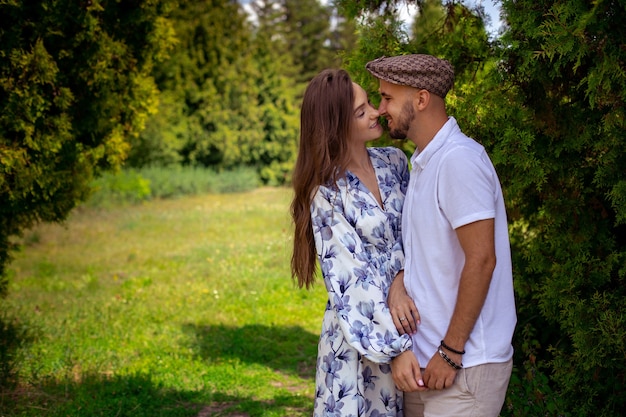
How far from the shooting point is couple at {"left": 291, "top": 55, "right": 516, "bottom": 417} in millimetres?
2436

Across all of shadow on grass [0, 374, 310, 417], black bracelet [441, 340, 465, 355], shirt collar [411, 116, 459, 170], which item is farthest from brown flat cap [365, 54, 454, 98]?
shadow on grass [0, 374, 310, 417]

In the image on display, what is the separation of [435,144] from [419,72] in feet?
0.88

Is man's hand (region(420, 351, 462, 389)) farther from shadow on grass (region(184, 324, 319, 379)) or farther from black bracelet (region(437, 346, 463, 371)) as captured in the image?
shadow on grass (region(184, 324, 319, 379))

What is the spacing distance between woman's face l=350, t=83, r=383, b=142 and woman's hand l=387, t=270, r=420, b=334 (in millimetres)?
683

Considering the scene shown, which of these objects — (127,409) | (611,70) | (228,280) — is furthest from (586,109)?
(228,280)

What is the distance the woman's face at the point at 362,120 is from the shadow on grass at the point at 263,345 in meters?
3.86

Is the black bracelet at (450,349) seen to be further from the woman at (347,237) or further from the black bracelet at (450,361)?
the woman at (347,237)

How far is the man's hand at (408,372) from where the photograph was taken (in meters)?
2.55

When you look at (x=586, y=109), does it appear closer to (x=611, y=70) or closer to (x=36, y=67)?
(x=611, y=70)

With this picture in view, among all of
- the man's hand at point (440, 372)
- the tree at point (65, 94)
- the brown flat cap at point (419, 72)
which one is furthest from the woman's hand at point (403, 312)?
the tree at point (65, 94)

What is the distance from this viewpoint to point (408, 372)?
2562 millimetres

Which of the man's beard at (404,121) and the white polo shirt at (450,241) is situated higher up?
the man's beard at (404,121)

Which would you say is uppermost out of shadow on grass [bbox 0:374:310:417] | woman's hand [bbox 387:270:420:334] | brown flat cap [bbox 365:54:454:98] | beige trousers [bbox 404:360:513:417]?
brown flat cap [bbox 365:54:454:98]

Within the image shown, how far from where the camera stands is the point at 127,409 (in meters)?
5.24
